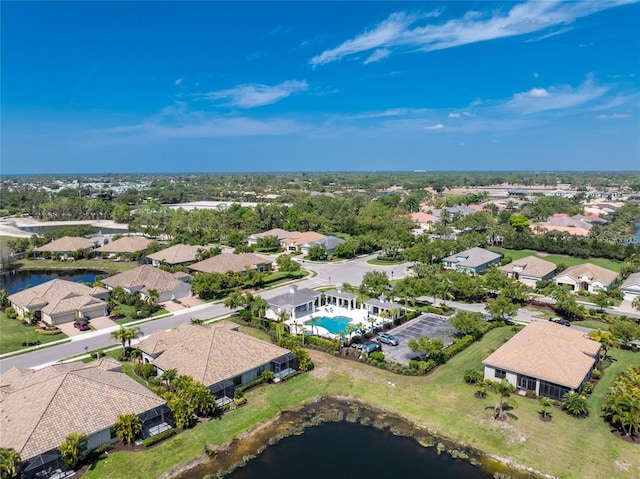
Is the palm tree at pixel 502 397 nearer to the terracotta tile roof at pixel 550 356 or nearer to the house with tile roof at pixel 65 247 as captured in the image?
the terracotta tile roof at pixel 550 356

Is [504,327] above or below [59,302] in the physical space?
below

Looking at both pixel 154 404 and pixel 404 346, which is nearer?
pixel 154 404

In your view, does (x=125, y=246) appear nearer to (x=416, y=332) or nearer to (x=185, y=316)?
(x=185, y=316)

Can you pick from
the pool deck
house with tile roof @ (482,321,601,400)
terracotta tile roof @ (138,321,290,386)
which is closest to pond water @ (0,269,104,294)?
terracotta tile roof @ (138,321,290,386)

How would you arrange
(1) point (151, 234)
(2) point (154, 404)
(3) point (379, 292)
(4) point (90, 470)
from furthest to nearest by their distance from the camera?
(1) point (151, 234)
(3) point (379, 292)
(2) point (154, 404)
(4) point (90, 470)

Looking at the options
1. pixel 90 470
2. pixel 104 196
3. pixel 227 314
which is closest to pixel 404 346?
pixel 227 314

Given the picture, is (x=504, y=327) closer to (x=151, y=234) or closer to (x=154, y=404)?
(x=154, y=404)

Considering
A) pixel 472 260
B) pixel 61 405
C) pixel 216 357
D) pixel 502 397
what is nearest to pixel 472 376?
pixel 502 397

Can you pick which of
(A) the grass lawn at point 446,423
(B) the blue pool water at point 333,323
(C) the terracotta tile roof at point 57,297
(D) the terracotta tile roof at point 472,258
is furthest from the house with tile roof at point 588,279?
(C) the terracotta tile roof at point 57,297
